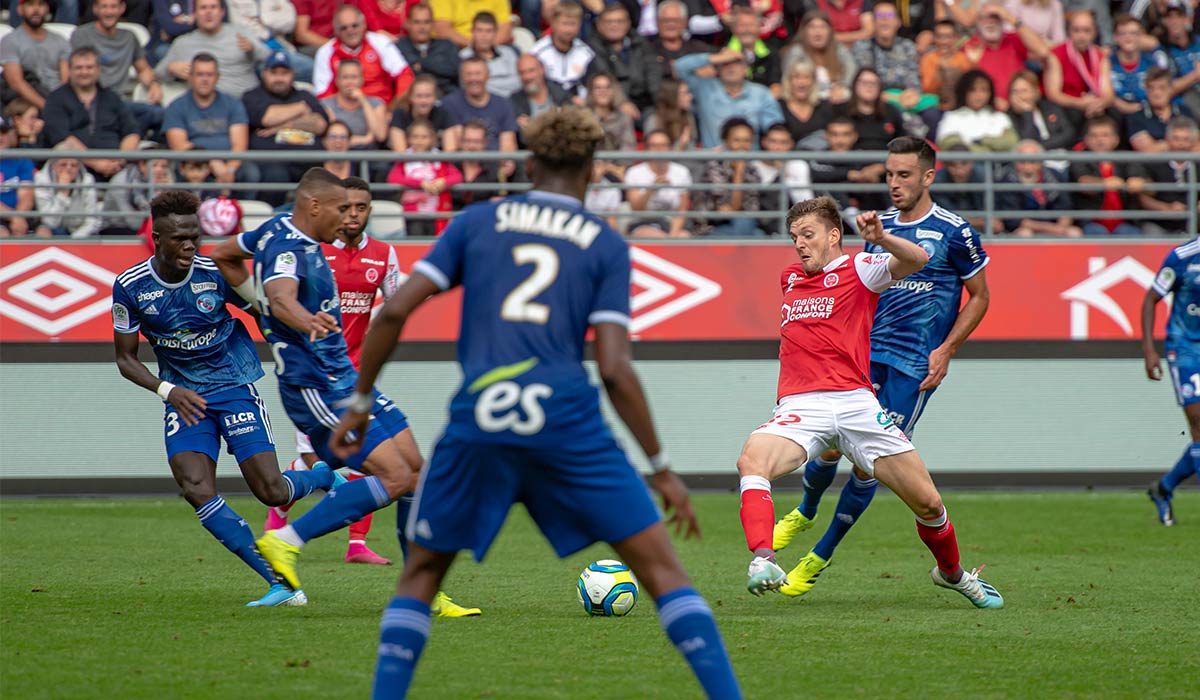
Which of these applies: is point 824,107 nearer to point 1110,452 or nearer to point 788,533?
point 1110,452

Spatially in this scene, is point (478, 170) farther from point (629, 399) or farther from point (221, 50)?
point (629, 399)

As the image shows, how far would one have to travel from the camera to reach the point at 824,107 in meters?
16.0

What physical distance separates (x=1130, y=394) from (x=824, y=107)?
14.6ft

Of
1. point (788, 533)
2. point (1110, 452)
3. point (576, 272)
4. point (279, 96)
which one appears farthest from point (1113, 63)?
point (576, 272)

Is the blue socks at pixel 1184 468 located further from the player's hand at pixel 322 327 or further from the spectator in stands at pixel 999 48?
the player's hand at pixel 322 327

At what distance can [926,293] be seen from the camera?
28.5 ft

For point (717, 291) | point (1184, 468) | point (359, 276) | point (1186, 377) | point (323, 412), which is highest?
point (359, 276)

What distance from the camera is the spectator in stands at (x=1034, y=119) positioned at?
651 inches

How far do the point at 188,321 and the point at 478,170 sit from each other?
7040 millimetres

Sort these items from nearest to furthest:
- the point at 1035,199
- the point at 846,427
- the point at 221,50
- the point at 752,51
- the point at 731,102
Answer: the point at 846,427 → the point at 1035,199 → the point at 221,50 → the point at 731,102 → the point at 752,51

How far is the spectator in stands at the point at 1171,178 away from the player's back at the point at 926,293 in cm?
761

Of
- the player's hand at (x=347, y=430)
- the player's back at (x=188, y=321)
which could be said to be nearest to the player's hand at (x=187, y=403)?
the player's back at (x=188, y=321)

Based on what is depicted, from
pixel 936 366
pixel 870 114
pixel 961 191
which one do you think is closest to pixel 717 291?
pixel 870 114

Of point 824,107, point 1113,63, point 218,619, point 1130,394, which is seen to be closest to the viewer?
point 218,619
